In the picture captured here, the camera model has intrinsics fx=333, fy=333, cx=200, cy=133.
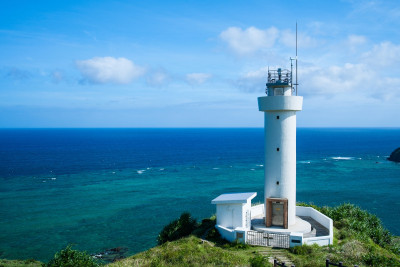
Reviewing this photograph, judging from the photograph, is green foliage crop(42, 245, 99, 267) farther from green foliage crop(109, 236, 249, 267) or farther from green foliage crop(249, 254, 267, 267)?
green foliage crop(249, 254, 267, 267)

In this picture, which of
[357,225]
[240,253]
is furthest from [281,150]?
[357,225]

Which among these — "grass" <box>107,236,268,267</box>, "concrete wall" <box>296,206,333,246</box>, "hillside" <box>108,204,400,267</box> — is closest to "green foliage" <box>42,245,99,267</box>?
"grass" <box>107,236,268,267</box>

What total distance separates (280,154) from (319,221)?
490 cm

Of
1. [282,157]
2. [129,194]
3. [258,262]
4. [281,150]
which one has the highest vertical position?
[281,150]

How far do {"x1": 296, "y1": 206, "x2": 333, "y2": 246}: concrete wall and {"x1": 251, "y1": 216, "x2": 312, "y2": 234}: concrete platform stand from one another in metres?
0.89

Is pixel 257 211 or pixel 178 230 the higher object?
pixel 257 211

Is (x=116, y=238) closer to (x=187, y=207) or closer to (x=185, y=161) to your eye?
(x=187, y=207)

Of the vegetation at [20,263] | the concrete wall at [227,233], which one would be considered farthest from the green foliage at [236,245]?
the vegetation at [20,263]

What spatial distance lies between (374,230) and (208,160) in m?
64.1

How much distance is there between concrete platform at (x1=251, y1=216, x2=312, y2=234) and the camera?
17312 mm

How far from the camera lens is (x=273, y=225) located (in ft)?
60.0

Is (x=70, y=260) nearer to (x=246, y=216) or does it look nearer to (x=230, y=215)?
(x=230, y=215)

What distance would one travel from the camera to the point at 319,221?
19.4 meters

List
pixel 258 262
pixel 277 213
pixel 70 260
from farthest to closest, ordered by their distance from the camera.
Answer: pixel 277 213
pixel 70 260
pixel 258 262
